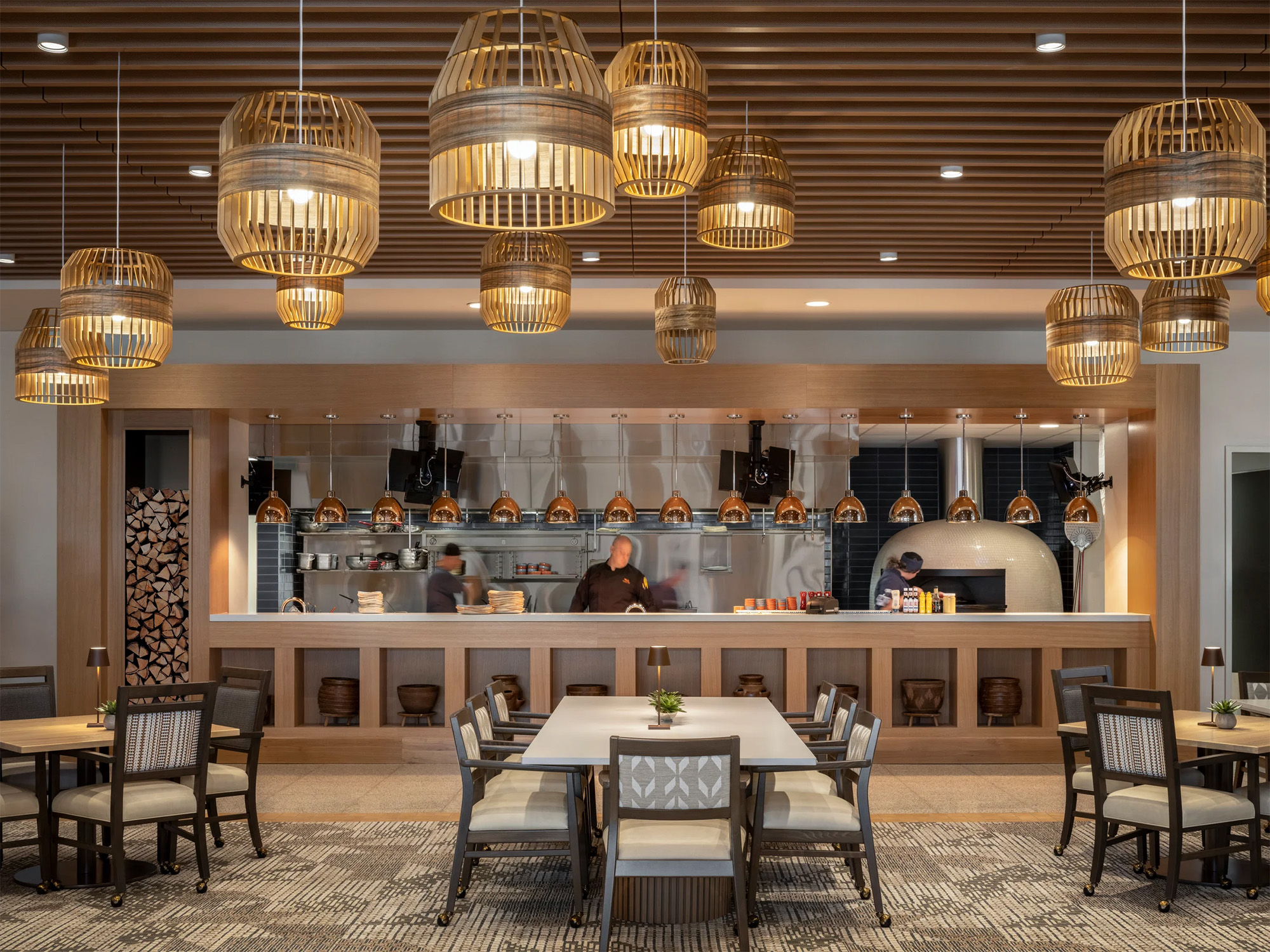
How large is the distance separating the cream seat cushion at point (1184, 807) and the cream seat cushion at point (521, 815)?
267 cm

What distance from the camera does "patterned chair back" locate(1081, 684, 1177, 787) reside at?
519 centimetres

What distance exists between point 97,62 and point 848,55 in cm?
309

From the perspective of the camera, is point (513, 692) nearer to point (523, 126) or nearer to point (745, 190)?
point (745, 190)

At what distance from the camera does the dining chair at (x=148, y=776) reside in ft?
17.2

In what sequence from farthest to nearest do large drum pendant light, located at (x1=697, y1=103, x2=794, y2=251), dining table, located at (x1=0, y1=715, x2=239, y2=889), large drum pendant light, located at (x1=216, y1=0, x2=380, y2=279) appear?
dining table, located at (x1=0, y1=715, x2=239, y2=889) → large drum pendant light, located at (x1=697, y1=103, x2=794, y2=251) → large drum pendant light, located at (x1=216, y1=0, x2=380, y2=279)

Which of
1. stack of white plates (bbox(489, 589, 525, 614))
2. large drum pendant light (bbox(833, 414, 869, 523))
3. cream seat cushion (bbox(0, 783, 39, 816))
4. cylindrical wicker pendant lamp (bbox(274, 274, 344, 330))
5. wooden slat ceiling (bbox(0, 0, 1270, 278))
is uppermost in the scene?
wooden slat ceiling (bbox(0, 0, 1270, 278))

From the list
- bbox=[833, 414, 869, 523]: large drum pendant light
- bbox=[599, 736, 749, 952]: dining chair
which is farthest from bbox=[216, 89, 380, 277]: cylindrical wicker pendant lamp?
bbox=[833, 414, 869, 523]: large drum pendant light

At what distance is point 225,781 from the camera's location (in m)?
5.99

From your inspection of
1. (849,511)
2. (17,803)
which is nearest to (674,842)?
(17,803)

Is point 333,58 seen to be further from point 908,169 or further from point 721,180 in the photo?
point 908,169

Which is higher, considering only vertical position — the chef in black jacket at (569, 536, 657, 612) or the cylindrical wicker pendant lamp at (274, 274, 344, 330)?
the cylindrical wicker pendant lamp at (274, 274, 344, 330)

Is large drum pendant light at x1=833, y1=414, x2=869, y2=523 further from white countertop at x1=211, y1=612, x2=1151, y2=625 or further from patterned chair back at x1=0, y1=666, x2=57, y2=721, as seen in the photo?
patterned chair back at x1=0, y1=666, x2=57, y2=721

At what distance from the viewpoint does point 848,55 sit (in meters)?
4.59

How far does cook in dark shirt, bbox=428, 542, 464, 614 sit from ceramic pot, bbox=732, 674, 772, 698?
4005 mm
